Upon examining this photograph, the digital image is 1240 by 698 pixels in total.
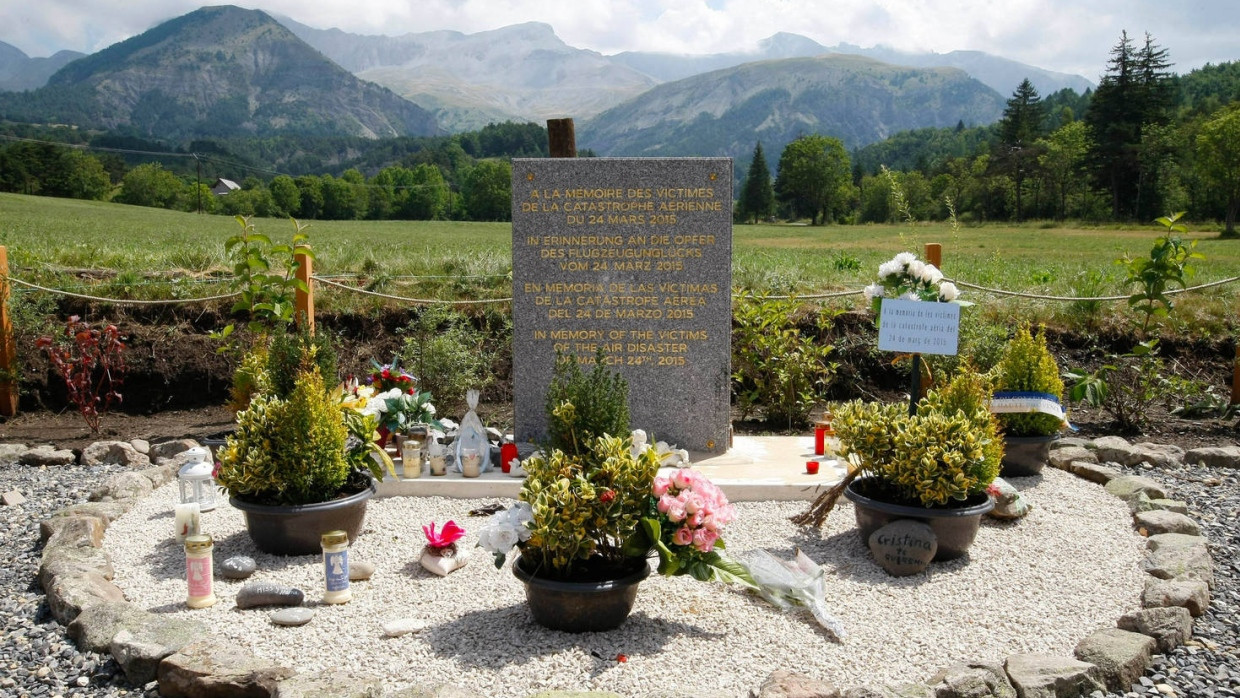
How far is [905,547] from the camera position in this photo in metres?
5.47

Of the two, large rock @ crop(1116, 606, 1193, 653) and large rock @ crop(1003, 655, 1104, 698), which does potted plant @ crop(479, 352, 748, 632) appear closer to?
large rock @ crop(1003, 655, 1104, 698)

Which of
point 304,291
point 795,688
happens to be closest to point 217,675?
point 795,688

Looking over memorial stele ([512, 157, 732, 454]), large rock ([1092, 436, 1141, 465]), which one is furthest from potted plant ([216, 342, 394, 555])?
large rock ([1092, 436, 1141, 465])

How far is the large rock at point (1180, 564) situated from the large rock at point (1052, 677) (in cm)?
154

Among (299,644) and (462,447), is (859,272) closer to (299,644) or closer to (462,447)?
(462,447)

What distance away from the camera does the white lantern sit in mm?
6707

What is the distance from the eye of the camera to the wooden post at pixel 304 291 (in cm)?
941

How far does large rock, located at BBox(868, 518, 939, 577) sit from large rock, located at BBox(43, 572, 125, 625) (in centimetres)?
417

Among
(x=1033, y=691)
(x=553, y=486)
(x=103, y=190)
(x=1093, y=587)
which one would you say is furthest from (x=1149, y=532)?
(x=103, y=190)

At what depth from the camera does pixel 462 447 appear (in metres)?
7.60

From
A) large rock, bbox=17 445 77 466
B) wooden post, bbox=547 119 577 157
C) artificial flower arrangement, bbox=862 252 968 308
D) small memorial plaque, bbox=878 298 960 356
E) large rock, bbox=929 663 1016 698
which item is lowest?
large rock, bbox=17 445 77 466

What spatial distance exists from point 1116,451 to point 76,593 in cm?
787

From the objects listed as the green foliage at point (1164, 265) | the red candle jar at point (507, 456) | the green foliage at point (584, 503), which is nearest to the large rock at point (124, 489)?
the red candle jar at point (507, 456)

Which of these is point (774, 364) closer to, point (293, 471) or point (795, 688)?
point (293, 471)
